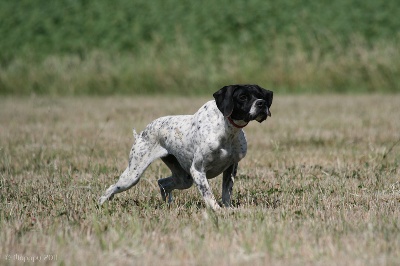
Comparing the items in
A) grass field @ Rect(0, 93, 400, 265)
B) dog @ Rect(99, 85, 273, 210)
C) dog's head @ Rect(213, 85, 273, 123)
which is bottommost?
grass field @ Rect(0, 93, 400, 265)

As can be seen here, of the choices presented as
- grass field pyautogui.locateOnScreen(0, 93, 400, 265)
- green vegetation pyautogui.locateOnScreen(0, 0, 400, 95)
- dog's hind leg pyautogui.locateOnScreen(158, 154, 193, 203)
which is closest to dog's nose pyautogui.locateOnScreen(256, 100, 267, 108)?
grass field pyautogui.locateOnScreen(0, 93, 400, 265)

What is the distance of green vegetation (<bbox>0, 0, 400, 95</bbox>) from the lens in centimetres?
1856

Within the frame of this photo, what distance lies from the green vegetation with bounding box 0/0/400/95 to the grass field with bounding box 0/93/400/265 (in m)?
5.24

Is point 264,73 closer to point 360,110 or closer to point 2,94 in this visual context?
point 360,110

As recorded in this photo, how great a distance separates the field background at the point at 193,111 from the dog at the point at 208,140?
0.26 meters

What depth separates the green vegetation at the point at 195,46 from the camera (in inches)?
731

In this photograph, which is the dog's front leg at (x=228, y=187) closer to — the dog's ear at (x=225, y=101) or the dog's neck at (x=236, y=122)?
the dog's neck at (x=236, y=122)

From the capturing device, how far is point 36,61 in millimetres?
20922

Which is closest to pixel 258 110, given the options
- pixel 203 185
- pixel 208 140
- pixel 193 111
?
pixel 208 140

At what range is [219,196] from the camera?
7.30 meters

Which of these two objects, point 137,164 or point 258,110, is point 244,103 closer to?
point 258,110

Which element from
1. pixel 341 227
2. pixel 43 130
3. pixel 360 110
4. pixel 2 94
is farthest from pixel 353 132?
pixel 2 94

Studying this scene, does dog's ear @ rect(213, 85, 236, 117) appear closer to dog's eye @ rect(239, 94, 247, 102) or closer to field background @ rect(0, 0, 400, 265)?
dog's eye @ rect(239, 94, 247, 102)

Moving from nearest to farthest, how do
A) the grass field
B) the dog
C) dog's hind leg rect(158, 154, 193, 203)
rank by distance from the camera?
the grass field
the dog
dog's hind leg rect(158, 154, 193, 203)
